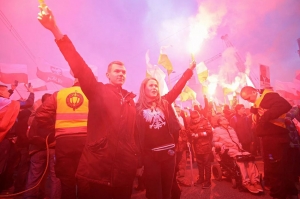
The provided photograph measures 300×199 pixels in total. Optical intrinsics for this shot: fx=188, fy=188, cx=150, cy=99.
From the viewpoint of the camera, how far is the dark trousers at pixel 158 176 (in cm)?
305

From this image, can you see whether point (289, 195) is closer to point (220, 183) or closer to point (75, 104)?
point (220, 183)

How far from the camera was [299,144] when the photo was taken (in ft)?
16.9

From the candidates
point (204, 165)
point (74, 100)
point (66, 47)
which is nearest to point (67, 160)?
point (74, 100)

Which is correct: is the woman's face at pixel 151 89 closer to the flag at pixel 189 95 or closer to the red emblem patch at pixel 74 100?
the red emblem patch at pixel 74 100

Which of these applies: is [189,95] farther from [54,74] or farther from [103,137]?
[103,137]

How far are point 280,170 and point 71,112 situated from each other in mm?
4695

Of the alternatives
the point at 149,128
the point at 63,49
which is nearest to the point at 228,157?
the point at 149,128

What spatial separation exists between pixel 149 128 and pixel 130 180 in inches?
44.5

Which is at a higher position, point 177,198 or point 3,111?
point 3,111

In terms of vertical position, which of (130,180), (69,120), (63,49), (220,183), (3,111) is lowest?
(220,183)

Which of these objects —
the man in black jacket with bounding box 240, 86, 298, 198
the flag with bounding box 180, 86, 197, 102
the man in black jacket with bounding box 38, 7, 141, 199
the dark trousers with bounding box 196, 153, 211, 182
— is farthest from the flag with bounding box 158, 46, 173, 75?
the man in black jacket with bounding box 38, 7, 141, 199

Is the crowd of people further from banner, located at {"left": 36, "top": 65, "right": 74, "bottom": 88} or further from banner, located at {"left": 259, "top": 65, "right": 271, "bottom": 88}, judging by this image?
banner, located at {"left": 36, "top": 65, "right": 74, "bottom": 88}

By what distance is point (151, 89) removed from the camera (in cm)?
366

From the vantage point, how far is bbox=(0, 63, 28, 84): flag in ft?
40.1
